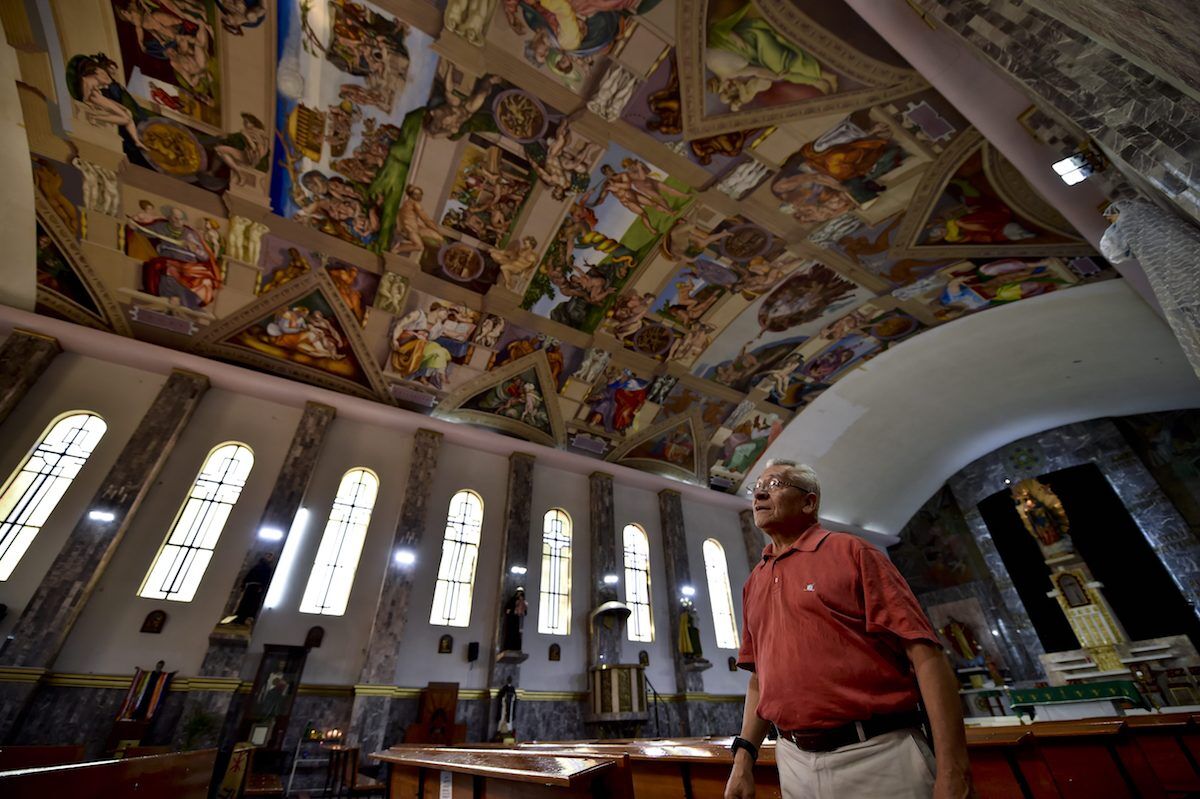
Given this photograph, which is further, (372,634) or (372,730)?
(372,634)

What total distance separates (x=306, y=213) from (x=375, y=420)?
4.44 meters

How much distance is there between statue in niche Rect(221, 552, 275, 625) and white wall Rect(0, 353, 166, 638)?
8.53 ft

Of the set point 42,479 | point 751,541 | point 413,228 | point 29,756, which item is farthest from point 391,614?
point 751,541

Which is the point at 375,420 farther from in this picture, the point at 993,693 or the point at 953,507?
the point at 953,507

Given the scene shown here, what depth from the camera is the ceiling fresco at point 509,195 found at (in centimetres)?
742


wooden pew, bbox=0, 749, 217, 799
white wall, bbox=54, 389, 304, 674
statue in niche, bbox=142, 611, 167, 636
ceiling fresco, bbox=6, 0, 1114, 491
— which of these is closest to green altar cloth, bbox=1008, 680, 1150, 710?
ceiling fresco, bbox=6, 0, 1114, 491

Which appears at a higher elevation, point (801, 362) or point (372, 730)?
point (801, 362)

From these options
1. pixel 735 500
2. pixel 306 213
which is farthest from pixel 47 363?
pixel 735 500

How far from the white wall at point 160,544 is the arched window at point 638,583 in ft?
22.7

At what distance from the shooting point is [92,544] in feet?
25.3

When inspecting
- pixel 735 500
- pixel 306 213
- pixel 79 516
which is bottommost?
pixel 79 516

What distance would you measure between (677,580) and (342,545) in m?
7.71

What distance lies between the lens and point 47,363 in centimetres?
895

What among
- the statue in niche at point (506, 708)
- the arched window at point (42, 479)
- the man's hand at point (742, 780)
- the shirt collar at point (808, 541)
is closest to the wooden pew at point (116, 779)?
the man's hand at point (742, 780)
